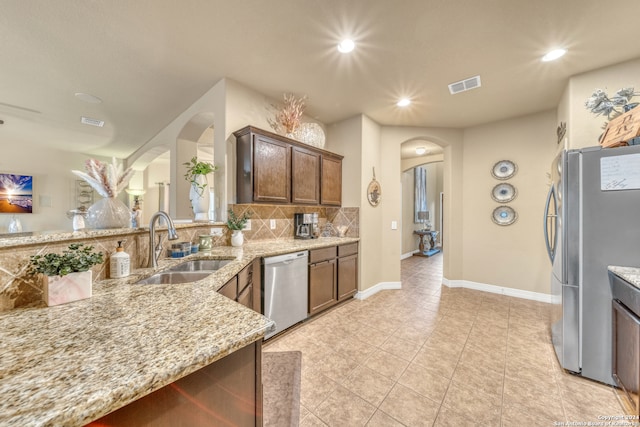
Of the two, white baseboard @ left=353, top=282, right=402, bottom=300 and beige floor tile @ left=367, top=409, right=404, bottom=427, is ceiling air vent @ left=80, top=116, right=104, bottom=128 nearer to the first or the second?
white baseboard @ left=353, top=282, right=402, bottom=300

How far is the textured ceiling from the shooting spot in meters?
1.74

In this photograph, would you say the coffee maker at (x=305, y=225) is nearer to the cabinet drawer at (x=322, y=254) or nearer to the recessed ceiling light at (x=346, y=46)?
the cabinet drawer at (x=322, y=254)

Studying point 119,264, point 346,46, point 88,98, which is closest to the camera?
point 119,264

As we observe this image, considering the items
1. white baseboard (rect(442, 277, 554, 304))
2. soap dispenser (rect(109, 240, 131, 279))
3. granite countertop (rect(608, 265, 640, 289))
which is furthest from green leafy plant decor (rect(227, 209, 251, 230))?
white baseboard (rect(442, 277, 554, 304))

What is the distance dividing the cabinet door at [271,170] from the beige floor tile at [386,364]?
1.85 meters

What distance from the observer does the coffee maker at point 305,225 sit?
10.7 feet

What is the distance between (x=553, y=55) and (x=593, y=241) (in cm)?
172

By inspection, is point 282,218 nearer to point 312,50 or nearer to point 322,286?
point 322,286

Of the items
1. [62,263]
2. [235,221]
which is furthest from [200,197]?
[62,263]

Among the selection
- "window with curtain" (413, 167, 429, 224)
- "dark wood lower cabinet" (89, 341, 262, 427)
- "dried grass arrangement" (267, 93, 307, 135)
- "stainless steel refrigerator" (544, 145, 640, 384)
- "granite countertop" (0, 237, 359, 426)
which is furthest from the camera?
"window with curtain" (413, 167, 429, 224)

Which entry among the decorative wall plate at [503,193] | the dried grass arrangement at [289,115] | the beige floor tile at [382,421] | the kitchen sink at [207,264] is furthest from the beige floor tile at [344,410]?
the decorative wall plate at [503,193]

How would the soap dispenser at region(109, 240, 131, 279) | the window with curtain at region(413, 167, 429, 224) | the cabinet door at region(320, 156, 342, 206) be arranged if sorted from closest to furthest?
the soap dispenser at region(109, 240, 131, 279) → the cabinet door at region(320, 156, 342, 206) → the window with curtain at region(413, 167, 429, 224)

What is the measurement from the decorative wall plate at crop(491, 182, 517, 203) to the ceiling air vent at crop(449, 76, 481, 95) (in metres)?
1.76

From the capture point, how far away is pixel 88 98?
10.2ft
